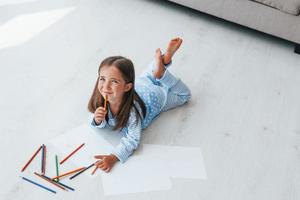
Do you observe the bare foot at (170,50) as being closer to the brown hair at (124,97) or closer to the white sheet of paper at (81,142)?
the brown hair at (124,97)

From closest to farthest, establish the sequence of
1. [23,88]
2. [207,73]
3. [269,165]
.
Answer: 1. [269,165]
2. [23,88]
3. [207,73]

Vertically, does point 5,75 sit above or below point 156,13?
below

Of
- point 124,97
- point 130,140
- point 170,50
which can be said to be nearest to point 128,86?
point 124,97

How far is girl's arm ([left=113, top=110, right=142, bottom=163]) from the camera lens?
1568 millimetres

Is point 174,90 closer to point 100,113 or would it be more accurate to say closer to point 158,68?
point 158,68

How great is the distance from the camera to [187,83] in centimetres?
202

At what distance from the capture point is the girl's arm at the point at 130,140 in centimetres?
157

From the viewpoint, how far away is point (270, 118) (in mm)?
1887

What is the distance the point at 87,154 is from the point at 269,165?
0.73 metres

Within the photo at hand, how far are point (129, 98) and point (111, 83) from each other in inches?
4.5

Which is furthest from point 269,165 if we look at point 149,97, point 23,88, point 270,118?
point 23,88

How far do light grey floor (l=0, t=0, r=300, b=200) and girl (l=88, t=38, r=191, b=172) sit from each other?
8 centimetres

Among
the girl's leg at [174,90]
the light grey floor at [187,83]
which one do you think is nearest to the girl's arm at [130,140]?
the light grey floor at [187,83]

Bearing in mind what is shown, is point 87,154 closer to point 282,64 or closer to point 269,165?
point 269,165
